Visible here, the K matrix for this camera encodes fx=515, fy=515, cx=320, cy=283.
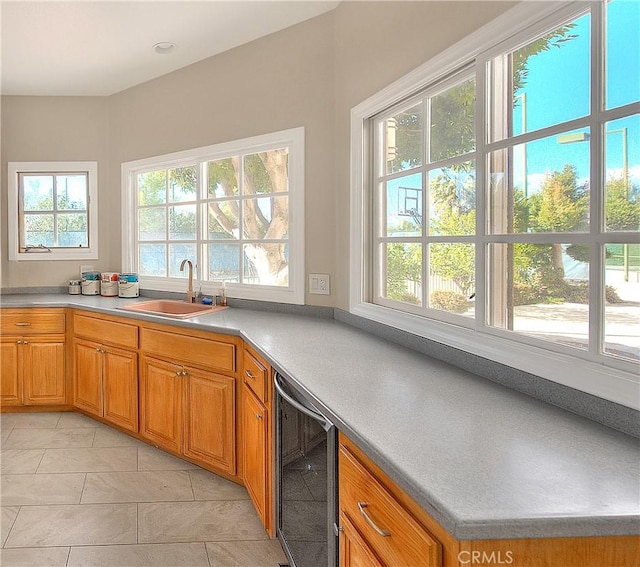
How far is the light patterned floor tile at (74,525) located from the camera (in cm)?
219

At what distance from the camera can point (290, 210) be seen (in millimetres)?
3135

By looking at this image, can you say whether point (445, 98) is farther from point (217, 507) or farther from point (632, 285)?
point (217, 507)

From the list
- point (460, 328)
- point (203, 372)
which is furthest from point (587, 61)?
point (203, 372)

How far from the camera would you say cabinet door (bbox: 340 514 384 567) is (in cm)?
120

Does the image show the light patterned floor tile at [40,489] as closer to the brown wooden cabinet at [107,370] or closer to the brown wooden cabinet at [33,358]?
the brown wooden cabinet at [107,370]

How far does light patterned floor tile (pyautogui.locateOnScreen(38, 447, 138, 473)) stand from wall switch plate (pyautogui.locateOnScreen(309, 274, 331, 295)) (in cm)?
144

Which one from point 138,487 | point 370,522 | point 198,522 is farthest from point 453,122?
point 138,487

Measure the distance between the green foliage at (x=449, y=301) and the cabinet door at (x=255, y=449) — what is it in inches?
33.1

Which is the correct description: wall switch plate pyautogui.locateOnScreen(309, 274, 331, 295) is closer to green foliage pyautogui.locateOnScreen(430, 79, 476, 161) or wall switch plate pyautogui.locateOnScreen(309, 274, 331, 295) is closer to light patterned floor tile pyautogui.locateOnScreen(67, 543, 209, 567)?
green foliage pyautogui.locateOnScreen(430, 79, 476, 161)

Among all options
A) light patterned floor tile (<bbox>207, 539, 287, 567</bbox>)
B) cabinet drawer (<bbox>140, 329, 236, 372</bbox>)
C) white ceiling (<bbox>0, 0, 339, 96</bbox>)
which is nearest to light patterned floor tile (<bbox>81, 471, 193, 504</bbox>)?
light patterned floor tile (<bbox>207, 539, 287, 567</bbox>)

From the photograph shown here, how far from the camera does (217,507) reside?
98.1 inches

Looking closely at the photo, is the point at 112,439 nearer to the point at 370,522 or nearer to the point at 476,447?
the point at 370,522

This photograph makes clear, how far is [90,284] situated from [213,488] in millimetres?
2281

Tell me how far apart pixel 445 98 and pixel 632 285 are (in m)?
1.12
